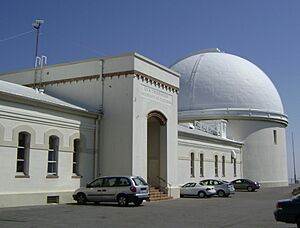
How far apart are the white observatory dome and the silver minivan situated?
29611 mm

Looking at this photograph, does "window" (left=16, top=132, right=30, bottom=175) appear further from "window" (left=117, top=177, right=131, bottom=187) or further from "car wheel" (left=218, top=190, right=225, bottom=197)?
"car wheel" (left=218, top=190, right=225, bottom=197)

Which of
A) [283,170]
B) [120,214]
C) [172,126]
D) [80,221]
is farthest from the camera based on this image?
[283,170]

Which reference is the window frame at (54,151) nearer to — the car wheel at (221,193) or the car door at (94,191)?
the car door at (94,191)

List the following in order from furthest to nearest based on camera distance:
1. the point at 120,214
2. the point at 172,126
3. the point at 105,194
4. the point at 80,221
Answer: the point at 172,126
the point at 105,194
the point at 120,214
the point at 80,221

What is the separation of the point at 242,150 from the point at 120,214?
34354 mm

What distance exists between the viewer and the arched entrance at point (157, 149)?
27719mm

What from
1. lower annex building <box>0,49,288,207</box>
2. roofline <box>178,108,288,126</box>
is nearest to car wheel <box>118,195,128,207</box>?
lower annex building <box>0,49,288,207</box>

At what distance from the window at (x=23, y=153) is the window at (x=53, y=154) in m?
1.71

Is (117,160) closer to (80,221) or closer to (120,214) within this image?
(120,214)

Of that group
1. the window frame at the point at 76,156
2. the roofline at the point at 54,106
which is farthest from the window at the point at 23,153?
the window frame at the point at 76,156

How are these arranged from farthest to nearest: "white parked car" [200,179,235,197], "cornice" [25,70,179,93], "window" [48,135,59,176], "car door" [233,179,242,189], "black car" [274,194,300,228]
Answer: "car door" [233,179,242,189], "white parked car" [200,179,235,197], "cornice" [25,70,179,93], "window" [48,135,59,176], "black car" [274,194,300,228]

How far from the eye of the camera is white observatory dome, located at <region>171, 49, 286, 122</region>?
5009cm

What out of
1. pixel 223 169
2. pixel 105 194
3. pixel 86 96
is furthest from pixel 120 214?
pixel 223 169

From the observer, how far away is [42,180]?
68.7 ft
